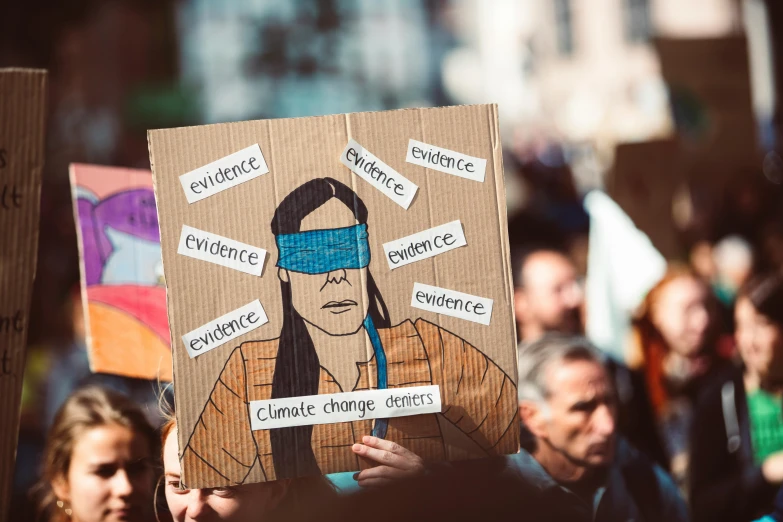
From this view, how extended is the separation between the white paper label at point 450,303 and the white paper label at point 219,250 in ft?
1.03

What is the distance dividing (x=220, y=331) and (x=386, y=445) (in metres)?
0.39

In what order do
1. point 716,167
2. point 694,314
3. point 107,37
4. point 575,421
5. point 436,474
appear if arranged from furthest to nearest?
1. point 107,37
2. point 716,167
3. point 694,314
4. point 575,421
5. point 436,474

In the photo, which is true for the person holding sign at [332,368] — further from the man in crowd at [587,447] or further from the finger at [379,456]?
the man in crowd at [587,447]

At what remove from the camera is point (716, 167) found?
19.9 feet

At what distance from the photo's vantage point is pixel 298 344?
1.67 m

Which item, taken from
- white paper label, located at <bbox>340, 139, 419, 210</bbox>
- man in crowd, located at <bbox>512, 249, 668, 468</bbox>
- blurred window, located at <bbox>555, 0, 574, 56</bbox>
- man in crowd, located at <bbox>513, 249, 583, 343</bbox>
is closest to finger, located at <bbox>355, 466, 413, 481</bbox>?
white paper label, located at <bbox>340, 139, 419, 210</bbox>

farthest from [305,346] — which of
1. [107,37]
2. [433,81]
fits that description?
[433,81]

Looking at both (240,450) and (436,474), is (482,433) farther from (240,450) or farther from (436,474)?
(240,450)

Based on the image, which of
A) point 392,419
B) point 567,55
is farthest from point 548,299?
point 567,55

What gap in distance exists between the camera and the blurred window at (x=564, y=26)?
37031 mm

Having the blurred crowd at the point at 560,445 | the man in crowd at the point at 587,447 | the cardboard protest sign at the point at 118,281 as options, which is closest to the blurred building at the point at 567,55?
the blurred crowd at the point at 560,445

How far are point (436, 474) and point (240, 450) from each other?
1.23ft

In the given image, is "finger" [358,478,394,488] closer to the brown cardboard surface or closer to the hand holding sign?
the hand holding sign

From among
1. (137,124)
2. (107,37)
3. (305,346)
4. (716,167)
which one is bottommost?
(305,346)
